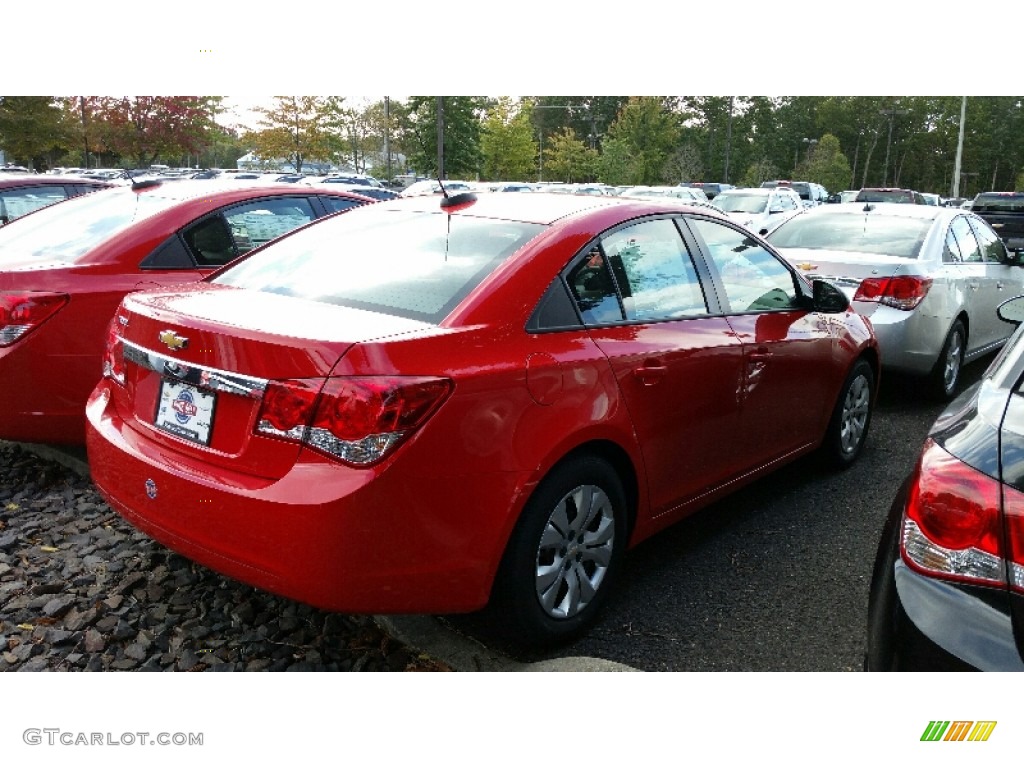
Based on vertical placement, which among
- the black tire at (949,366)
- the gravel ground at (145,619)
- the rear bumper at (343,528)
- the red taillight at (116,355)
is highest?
the red taillight at (116,355)

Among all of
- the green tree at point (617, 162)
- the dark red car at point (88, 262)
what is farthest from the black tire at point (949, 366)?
the green tree at point (617, 162)

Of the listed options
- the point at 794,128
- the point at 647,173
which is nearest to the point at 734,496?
the point at 647,173

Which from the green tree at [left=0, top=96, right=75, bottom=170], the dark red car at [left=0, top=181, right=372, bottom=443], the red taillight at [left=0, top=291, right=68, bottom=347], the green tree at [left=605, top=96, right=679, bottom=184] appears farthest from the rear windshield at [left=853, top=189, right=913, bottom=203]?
the red taillight at [left=0, top=291, right=68, bottom=347]

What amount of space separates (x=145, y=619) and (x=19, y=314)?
1.75 meters

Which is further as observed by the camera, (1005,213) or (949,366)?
(1005,213)

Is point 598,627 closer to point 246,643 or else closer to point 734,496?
point 246,643

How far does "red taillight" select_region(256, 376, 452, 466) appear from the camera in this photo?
2.45m

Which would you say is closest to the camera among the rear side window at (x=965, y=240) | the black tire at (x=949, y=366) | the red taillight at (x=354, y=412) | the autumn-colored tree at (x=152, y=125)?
the red taillight at (x=354, y=412)

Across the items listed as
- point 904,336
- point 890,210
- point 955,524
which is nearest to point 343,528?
point 955,524

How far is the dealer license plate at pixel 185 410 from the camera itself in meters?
Answer: 2.71

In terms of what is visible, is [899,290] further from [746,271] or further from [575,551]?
[575,551]

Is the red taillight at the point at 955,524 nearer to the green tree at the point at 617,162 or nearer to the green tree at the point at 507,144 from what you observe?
the green tree at the point at 507,144
